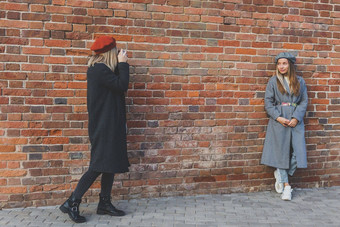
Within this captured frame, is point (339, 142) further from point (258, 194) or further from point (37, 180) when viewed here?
point (37, 180)

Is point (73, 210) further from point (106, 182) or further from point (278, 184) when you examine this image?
point (278, 184)

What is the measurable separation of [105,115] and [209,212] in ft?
5.43

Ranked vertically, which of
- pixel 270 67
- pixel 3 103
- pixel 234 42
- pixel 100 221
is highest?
pixel 234 42

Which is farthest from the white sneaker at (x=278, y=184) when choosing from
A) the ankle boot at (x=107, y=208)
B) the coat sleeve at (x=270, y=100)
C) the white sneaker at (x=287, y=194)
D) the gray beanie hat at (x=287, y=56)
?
the ankle boot at (x=107, y=208)

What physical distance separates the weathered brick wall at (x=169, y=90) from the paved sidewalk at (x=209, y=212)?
218mm

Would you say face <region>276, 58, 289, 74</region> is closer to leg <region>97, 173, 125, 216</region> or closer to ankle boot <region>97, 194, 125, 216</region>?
leg <region>97, 173, 125, 216</region>

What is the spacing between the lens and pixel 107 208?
383 centimetres

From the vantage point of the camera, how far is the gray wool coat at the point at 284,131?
4.48 meters

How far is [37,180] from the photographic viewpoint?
409 centimetres

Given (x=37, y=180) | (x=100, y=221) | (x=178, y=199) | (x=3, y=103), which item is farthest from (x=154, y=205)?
(x=3, y=103)

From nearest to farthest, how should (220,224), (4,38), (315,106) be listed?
(220,224) → (4,38) → (315,106)

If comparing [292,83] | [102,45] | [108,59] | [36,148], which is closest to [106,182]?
[36,148]

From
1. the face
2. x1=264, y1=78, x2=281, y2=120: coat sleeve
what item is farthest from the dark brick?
the face

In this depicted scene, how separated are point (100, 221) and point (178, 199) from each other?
1.14 metres
